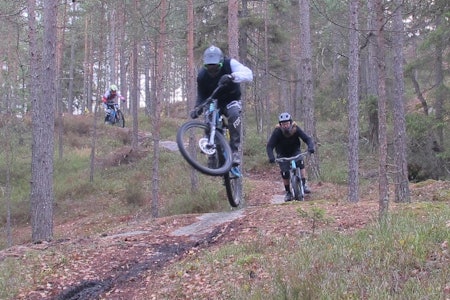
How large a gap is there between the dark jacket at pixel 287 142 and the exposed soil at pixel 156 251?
3.73ft

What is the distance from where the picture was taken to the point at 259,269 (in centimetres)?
656

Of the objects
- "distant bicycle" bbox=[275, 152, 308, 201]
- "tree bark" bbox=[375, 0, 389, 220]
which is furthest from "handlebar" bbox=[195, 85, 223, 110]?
"distant bicycle" bbox=[275, 152, 308, 201]

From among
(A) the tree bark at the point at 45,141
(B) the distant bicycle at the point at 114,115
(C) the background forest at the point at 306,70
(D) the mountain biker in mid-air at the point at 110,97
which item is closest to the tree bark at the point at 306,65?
(C) the background forest at the point at 306,70

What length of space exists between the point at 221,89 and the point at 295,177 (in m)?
3.96

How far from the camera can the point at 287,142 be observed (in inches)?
423

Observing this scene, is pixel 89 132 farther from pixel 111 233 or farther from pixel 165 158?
pixel 111 233

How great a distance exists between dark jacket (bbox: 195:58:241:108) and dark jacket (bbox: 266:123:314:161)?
2534 millimetres

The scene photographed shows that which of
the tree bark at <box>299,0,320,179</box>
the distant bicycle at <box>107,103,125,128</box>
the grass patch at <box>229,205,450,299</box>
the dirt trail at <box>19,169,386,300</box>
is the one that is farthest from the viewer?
the distant bicycle at <box>107,103,125,128</box>

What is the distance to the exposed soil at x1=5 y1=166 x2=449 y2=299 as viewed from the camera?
7225mm

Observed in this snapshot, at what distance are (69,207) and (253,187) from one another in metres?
7.11

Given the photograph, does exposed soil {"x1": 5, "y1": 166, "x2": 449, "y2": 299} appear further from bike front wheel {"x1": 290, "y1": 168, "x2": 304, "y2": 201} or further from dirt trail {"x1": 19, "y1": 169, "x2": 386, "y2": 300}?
bike front wheel {"x1": 290, "y1": 168, "x2": 304, "y2": 201}

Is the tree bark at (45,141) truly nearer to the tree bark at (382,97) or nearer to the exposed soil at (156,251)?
the exposed soil at (156,251)

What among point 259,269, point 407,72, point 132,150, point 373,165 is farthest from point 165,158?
point 259,269

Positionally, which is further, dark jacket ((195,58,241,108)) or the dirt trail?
dark jacket ((195,58,241,108))
